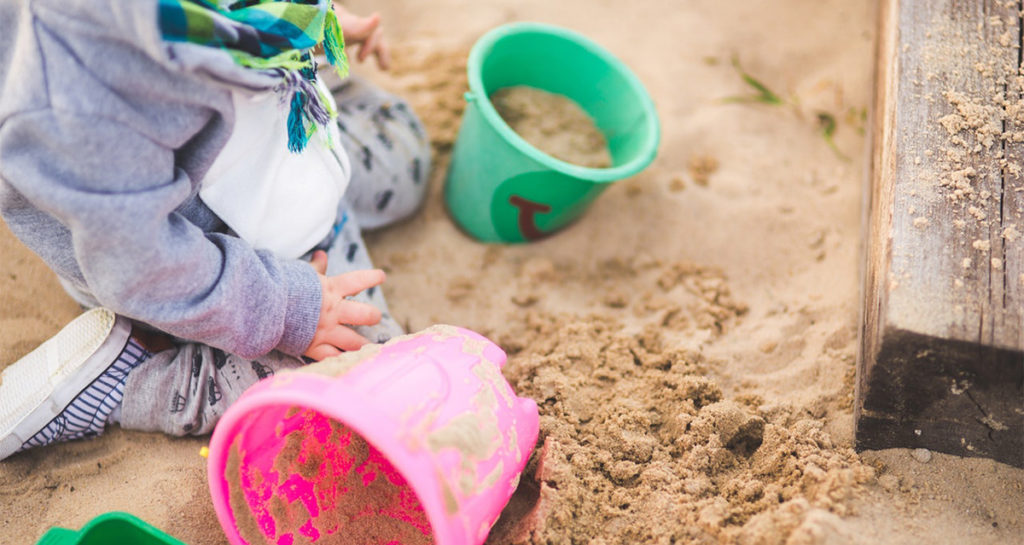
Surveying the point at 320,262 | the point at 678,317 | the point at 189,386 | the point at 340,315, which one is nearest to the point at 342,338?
the point at 340,315

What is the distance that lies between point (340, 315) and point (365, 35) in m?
0.79

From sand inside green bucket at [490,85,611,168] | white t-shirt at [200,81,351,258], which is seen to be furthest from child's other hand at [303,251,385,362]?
sand inside green bucket at [490,85,611,168]

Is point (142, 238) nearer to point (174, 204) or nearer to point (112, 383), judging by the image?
point (174, 204)

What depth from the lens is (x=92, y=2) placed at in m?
0.90

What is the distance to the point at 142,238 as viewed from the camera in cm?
102

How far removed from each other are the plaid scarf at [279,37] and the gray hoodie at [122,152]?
0.02 m

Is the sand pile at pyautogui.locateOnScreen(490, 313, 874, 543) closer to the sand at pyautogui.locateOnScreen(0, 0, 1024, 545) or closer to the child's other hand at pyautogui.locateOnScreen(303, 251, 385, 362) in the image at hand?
the sand at pyautogui.locateOnScreen(0, 0, 1024, 545)

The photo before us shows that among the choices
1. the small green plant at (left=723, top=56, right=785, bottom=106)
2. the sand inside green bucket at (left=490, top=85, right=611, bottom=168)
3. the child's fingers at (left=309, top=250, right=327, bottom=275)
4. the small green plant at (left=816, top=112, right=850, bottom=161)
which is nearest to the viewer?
the child's fingers at (left=309, top=250, right=327, bottom=275)

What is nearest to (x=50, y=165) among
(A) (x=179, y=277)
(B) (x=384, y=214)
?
(A) (x=179, y=277)

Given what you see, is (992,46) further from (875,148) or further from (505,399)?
(505,399)

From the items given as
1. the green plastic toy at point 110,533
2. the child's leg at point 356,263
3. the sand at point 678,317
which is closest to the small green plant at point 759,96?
the sand at point 678,317

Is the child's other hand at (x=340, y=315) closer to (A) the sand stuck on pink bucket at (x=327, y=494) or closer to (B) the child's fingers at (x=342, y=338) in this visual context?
(B) the child's fingers at (x=342, y=338)

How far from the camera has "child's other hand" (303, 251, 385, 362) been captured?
1.31m

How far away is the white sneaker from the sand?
0.08 meters
